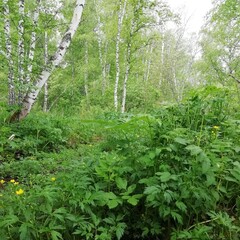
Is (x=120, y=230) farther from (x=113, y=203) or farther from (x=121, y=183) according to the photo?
(x=121, y=183)

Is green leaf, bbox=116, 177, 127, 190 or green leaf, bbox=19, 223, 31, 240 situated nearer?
green leaf, bbox=19, 223, 31, 240

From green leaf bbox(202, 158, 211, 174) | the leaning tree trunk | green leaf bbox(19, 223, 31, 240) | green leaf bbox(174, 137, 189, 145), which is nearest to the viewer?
green leaf bbox(19, 223, 31, 240)

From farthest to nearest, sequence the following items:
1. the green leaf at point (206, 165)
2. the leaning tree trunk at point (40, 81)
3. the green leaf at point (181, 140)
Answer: the leaning tree trunk at point (40, 81), the green leaf at point (181, 140), the green leaf at point (206, 165)

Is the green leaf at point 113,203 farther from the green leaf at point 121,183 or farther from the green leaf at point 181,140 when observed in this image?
the green leaf at point 181,140

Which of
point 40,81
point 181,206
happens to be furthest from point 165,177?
point 40,81

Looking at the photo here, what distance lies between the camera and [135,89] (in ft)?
51.8

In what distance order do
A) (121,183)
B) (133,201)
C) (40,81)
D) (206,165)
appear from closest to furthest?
(206,165) → (133,201) → (121,183) → (40,81)

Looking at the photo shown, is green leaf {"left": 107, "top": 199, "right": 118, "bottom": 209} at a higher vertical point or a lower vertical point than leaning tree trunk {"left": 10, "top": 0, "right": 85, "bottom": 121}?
lower

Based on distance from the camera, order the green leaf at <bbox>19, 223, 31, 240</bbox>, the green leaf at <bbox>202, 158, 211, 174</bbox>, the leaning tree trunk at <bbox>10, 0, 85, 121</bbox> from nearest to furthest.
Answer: the green leaf at <bbox>19, 223, 31, 240</bbox>, the green leaf at <bbox>202, 158, 211, 174</bbox>, the leaning tree trunk at <bbox>10, 0, 85, 121</bbox>

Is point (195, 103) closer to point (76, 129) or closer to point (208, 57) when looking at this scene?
point (76, 129)

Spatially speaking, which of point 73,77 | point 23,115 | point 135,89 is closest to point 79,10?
point 23,115

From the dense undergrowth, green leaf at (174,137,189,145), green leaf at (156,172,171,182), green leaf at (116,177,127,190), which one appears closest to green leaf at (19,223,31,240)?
the dense undergrowth

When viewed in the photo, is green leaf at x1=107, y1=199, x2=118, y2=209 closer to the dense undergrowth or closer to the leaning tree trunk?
the dense undergrowth

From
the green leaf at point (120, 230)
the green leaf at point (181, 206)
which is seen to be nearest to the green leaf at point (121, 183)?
the green leaf at point (120, 230)
